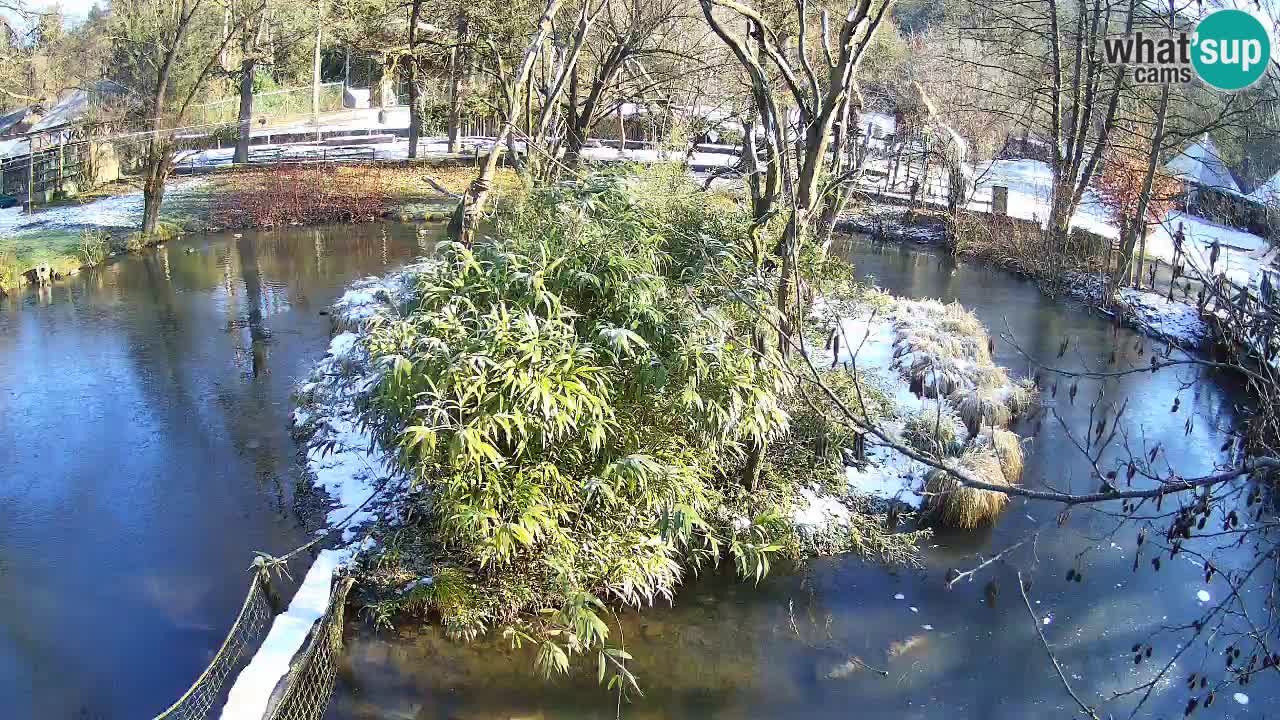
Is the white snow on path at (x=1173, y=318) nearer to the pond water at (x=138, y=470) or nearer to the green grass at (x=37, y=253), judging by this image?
the pond water at (x=138, y=470)

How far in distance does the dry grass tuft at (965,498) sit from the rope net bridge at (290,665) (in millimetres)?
4522

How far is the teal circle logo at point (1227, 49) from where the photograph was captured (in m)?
7.20

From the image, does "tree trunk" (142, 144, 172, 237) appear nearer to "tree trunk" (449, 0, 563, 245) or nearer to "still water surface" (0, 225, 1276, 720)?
"still water surface" (0, 225, 1276, 720)

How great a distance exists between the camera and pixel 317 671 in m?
5.83

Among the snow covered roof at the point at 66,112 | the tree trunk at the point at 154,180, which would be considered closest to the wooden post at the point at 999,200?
the tree trunk at the point at 154,180

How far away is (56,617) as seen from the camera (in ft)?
22.0

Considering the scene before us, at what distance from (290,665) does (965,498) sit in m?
5.28

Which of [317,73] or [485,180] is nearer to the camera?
[485,180]

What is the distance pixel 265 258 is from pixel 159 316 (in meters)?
3.76

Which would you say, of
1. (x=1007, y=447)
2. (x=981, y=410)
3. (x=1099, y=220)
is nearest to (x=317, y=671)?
(x=1007, y=447)

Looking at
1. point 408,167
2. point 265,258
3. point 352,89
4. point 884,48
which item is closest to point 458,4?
point 265,258

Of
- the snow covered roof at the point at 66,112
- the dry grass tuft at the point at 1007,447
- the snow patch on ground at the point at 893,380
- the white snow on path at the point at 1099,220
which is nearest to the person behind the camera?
the snow patch on ground at the point at 893,380

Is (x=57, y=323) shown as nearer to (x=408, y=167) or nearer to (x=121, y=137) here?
(x=121, y=137)

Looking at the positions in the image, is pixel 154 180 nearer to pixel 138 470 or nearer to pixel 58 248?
pixel 58 248
